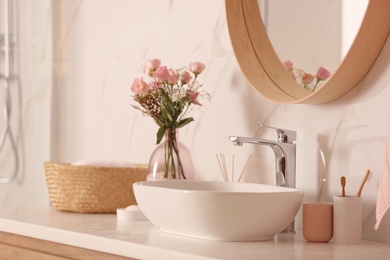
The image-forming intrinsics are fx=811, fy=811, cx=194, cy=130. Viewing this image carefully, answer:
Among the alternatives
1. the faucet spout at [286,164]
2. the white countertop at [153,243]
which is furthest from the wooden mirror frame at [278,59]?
the white countertop at [153,243]

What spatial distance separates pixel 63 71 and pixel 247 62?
1.04 meters

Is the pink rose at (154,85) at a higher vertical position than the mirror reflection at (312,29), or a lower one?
lower

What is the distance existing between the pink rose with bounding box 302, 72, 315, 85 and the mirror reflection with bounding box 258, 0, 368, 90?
0.04 ft

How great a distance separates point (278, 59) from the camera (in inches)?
86.4

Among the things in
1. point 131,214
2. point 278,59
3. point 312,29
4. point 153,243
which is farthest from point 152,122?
point 153,243

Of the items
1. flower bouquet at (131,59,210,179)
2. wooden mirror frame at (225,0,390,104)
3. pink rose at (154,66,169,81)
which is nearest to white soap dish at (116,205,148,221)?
flower bouquet at (131,59,210,179)

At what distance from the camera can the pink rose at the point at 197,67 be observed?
7.61 feet

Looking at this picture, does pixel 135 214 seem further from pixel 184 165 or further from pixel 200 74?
pixel 200 74

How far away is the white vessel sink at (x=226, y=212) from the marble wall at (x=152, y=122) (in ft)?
0.73

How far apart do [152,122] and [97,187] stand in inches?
13.2

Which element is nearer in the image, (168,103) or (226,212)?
(226,212)

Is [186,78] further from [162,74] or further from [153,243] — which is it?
Answer: [153,243]

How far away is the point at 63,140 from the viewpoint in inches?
121

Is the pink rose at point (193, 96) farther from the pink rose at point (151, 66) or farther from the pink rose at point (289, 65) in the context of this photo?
the pink rose at point (289, 65)
